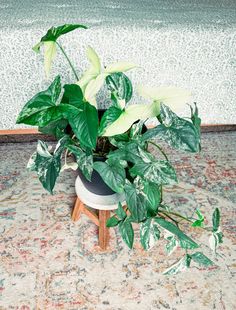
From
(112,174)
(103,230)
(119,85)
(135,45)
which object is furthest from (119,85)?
(103,230)

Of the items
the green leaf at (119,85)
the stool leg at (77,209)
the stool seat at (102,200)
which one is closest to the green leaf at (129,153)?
the green leaf at (119,85)

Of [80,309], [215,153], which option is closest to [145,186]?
[80,309]

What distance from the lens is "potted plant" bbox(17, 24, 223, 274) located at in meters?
0.93

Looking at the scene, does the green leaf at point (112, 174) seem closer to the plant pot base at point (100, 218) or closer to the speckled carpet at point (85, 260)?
the plant pot base at point (100, 218)

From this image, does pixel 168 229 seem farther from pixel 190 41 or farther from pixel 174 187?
pixel 190 41

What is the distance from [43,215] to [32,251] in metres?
0.16

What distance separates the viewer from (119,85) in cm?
101

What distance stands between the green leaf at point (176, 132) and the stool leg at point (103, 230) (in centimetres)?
41

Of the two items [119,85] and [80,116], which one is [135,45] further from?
[80,116]

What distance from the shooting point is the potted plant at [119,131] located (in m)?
0.93

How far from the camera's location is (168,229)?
106 centimetres

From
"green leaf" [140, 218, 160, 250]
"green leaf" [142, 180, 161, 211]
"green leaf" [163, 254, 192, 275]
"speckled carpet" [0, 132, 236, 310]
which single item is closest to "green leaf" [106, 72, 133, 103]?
"green leaf" [142, 180, 161, 211]

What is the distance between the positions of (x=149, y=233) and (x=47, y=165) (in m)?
0.32

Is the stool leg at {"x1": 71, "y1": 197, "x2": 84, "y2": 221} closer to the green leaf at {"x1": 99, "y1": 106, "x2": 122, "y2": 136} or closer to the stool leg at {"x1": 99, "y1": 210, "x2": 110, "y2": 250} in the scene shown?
the stool leg at {"x1": 99, "y1": 210, "x2": 110, "y2": 250}
